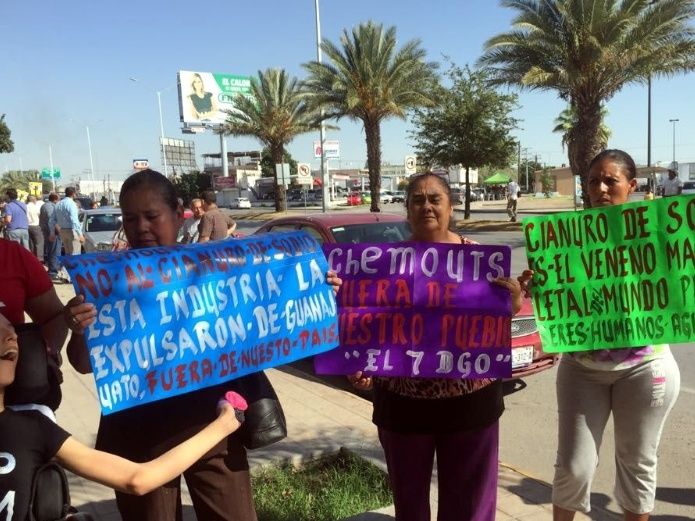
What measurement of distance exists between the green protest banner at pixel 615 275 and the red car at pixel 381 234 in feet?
8.68

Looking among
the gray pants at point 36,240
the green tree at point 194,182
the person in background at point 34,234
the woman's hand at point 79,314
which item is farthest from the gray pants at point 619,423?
the green tree at point 194,182

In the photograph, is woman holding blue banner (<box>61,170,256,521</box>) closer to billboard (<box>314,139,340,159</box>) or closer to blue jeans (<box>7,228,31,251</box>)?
blue jeans (<box>7,228,31,251</box>)

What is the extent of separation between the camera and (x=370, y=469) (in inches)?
149

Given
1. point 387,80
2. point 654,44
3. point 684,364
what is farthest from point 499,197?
point 684,364

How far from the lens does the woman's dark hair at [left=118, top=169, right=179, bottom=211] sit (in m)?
2.17

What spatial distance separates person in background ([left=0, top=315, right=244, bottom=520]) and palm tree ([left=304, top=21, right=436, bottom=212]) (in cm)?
2304

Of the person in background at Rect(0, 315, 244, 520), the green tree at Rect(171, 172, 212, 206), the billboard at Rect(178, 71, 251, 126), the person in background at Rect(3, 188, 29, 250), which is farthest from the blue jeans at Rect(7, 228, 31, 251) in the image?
the green tree at Rect(171, 172, 212, 206)

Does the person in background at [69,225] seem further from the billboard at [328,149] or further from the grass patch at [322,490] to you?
the billboard at [328,149]

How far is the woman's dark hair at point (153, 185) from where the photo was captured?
217cm

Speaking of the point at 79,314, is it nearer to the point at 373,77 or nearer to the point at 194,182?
the point at 373,77

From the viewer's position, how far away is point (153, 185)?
218 centimetres

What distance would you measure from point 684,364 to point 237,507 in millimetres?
5600

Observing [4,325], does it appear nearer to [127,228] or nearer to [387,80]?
[127,228]

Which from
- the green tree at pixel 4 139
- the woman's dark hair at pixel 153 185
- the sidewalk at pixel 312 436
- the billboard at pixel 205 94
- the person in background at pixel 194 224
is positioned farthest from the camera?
the billboard at pixel 205 94
